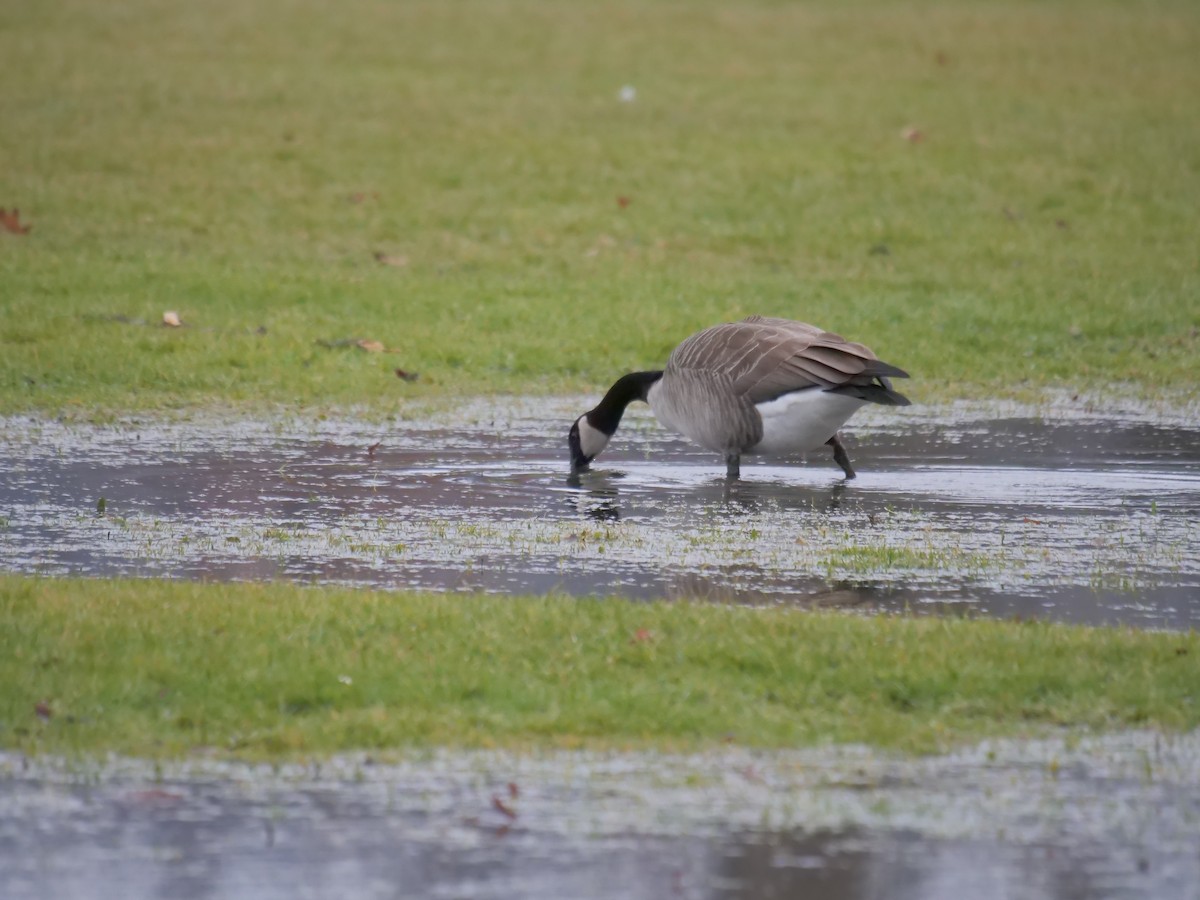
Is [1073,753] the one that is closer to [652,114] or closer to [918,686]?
[918,686]

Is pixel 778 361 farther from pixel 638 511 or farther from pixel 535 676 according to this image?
pixel 535 676

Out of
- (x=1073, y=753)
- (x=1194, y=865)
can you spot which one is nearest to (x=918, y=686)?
(x=1073, y=753)

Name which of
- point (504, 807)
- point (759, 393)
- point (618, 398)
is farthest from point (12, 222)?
point (504, 807)

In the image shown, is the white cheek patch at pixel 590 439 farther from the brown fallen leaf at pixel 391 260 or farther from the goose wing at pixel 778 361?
the brown fallen leaf at pixel 391 260

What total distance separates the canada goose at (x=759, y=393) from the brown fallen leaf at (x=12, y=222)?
7.85 m

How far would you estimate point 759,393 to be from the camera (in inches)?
359

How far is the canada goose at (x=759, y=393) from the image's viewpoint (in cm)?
889

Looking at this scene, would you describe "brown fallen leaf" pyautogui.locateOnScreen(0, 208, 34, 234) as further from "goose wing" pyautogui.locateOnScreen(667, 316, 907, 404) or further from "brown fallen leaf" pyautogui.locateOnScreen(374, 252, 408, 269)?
"goose wing" pyautogui.locateOnScreen(667, 316, 907, 404)

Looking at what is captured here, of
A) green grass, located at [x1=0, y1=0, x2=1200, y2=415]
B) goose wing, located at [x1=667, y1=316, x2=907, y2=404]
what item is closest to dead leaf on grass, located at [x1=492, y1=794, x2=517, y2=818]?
goose wing, located at [x1=667, y1=316, x2=907, y2=404]

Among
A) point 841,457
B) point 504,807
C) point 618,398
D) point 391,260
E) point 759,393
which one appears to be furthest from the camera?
point 391,260

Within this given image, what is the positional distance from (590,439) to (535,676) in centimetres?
405

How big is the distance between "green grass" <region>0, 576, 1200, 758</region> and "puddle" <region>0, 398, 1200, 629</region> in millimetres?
629

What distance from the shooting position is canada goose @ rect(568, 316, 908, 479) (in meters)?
8.89

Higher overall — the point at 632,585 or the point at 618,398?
the point at 618,398
